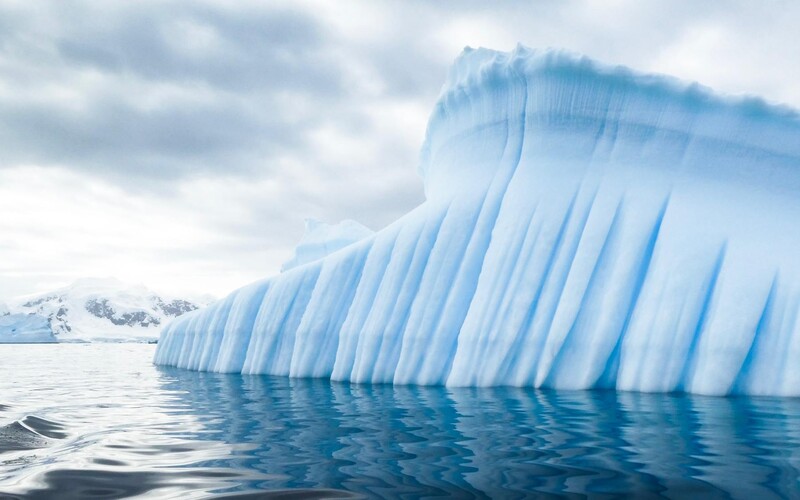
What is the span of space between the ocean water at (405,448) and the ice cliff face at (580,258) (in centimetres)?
171

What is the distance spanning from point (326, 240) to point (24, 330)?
3615 inches

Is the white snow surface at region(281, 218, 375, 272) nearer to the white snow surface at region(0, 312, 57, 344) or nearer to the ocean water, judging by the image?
the ocean water

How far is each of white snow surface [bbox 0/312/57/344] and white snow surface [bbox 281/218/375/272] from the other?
8768 cm

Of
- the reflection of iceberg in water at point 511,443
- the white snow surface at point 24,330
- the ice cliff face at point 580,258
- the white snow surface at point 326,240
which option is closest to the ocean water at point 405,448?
the reflection of iceberg in water at point 511,443

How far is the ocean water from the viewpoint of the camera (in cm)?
377

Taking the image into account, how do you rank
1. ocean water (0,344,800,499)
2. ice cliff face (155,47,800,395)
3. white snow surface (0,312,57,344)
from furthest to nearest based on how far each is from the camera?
1. white snow surface (0,312,57,344)
2. ice cliff face (155,47,800,395)
3. ocean water (0,344,800,499)

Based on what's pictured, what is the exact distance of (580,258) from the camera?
11.9 metres

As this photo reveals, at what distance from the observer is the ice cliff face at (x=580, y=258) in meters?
10.5

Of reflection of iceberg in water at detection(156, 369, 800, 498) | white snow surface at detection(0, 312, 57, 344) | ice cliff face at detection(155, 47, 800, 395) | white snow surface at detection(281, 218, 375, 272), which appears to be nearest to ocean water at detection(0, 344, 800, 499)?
reflection of iceberg in water at detection(156, 369, 800, 498)

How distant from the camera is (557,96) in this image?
539 inches

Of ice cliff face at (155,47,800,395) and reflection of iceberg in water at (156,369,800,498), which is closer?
reflection of iceberg in water at (156,369,800,498)

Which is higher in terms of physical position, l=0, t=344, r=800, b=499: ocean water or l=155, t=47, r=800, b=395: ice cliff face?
l=155, t=47, r=800, b=395: ice cliff face

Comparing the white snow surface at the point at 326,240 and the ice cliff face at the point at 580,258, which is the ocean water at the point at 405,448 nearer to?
the ice cliff face at the point at 580,258

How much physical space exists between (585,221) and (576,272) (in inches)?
55.8
